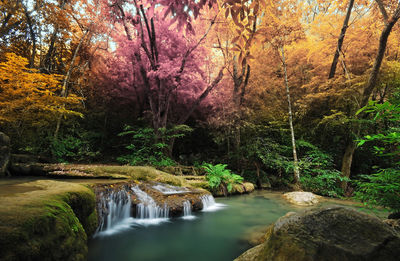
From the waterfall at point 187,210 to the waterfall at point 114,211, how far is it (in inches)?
53.3

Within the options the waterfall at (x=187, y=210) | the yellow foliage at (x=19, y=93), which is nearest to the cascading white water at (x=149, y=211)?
the waterfall at (x=187, y=210)

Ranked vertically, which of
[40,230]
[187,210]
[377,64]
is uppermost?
[377,64]

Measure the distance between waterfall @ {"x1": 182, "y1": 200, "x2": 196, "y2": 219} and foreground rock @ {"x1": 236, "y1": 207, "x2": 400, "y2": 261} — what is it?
3188 mm

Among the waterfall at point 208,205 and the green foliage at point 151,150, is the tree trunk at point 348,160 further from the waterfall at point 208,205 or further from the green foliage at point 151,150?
the green foliage at point 151,150

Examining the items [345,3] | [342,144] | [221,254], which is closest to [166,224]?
[221,254]

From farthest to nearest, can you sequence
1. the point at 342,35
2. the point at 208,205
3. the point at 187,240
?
the point at 342,35
the point at 208,205
the point at 187,240

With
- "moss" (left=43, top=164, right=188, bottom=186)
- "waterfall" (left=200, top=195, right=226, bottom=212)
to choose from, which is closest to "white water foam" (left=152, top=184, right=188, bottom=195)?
"moss" (left=43, top=164, right=188, bottom=186)

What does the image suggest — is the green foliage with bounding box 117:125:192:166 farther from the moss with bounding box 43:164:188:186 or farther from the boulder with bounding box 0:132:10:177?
the boulder with bounding box 0:132:10:177

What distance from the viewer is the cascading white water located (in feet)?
14.2

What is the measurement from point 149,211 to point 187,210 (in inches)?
39.6

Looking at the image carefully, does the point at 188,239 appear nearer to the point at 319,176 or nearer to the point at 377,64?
the point at 319,176

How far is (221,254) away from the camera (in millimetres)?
3051

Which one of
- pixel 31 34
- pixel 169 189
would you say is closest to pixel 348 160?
pixel 169 189

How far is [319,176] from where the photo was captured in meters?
7.52
